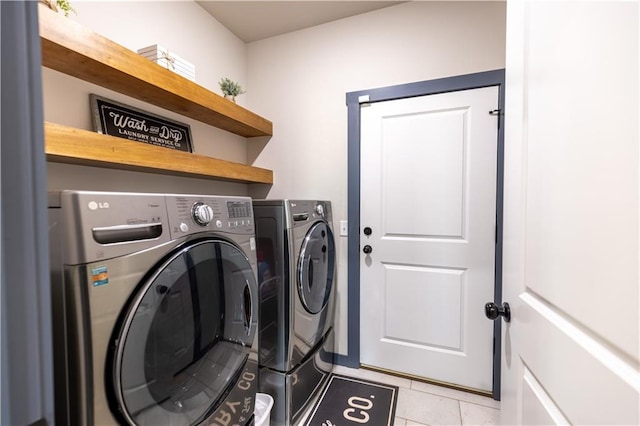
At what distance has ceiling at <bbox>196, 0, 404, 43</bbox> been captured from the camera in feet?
6.32

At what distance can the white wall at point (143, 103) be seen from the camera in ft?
4.05

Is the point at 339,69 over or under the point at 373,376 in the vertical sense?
over

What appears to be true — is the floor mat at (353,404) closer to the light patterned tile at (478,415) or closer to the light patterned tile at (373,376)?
the light patterned tile at (373,376)

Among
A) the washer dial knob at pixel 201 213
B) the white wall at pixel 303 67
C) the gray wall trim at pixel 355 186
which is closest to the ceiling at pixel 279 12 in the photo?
the white wall at pixel 303 67

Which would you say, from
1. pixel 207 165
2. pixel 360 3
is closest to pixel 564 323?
pixel 207 165

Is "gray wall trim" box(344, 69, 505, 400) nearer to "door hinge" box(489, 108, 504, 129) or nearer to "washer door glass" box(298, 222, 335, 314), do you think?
"washer door glass" box(298, 222, 335, 314)

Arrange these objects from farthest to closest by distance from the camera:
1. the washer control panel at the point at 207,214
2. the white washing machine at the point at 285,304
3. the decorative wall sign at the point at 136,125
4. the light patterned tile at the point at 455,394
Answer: the light patterned tile at the point at 455,394 → the white washing machine at the point at 285,304 → the decorative wall sign at the point at 136,125 → the washer control panel at the point at 207,214

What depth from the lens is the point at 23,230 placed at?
0.32m

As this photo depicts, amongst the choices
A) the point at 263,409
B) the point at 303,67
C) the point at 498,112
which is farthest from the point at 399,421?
the point at 303,67

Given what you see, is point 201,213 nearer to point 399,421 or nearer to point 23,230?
point 23,230

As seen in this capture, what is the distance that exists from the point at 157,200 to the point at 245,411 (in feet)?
3.07

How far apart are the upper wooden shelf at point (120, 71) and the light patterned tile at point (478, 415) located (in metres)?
2.35

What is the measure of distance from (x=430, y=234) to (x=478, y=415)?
1.10 metres

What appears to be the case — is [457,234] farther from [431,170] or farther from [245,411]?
[245,411]
